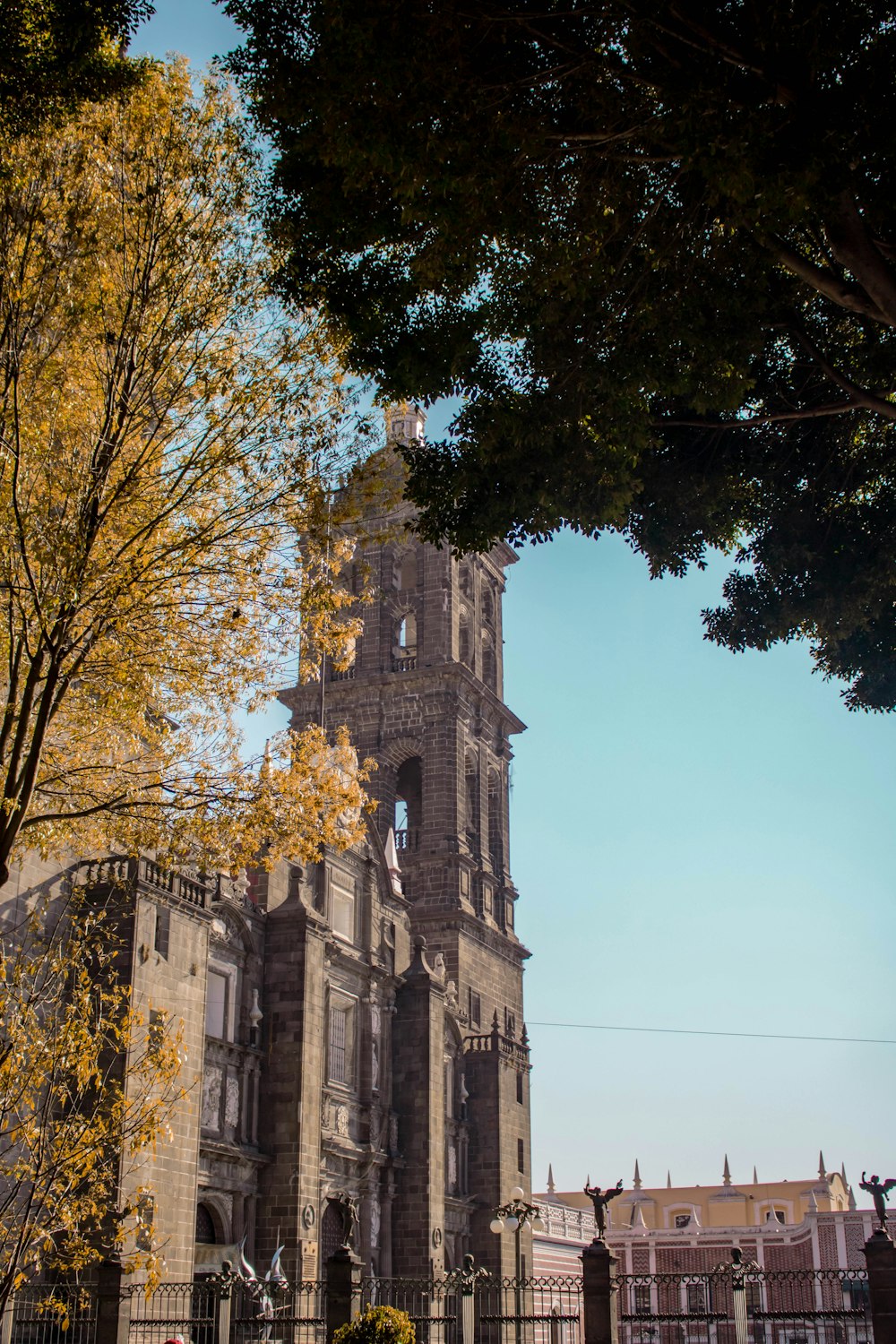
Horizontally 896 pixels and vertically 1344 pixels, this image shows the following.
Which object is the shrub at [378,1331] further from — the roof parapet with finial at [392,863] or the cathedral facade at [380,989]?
the roof parapet with finial at [392,863]

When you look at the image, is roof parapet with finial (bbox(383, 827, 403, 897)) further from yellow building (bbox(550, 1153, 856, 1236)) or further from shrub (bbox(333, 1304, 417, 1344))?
yellow building (bbox(550, 1153, 856, 1236))

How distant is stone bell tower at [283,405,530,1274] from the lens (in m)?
31.6

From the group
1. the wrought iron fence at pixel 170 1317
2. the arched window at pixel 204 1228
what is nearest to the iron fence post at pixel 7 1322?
the wrought iron fence at pixel 170 1317

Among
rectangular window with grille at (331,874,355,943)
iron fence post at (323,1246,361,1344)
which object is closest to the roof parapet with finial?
rectangular window with grille at (331,874,355,943)

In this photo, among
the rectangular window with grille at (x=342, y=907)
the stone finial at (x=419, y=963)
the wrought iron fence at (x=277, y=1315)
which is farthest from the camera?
the stone finial at (x=419, y=963)

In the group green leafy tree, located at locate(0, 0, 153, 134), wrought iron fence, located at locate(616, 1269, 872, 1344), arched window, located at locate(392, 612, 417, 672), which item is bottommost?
wrought iron fence, located at locate(616, 1269, 872, 1344)

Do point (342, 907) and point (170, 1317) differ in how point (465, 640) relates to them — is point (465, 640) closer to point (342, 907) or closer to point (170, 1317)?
point (342, 907)

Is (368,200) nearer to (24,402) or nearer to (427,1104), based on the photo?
(24,402)

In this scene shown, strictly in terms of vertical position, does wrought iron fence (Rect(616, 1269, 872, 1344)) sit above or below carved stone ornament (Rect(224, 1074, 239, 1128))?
below

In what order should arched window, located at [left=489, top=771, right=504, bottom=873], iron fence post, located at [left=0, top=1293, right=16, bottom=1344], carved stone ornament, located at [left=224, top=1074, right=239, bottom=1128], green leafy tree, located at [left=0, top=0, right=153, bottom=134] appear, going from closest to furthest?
green leafy tree, located at [left=0, top=0, right=153, bottom=134]
iron fence post, located at [left=0, top=1293, right=16, bottom=1344]
carved stone ornament, located at [left=224, top=1074, right=239, bottom=1128]
arched window, located at [left=489, top=771, right=504, bottom=873]

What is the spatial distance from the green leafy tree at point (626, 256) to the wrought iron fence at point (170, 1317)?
10929mm

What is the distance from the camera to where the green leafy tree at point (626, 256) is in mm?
9945

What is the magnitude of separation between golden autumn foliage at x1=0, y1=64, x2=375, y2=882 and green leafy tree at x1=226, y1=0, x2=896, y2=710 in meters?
1.00

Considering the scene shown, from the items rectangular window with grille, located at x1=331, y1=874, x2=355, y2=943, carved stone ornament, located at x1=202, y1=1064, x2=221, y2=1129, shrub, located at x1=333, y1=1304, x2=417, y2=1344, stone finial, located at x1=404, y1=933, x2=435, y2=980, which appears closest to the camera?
shrub, located at x1=333, y1=1304, x2=417, y2=1344
